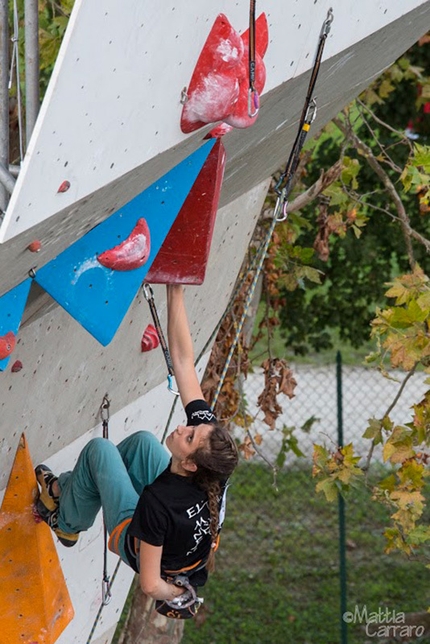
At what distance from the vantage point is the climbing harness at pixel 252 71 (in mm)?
2765

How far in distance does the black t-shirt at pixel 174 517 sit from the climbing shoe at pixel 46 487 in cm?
44

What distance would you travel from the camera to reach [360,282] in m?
7.15

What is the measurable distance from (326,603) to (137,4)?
603 cm

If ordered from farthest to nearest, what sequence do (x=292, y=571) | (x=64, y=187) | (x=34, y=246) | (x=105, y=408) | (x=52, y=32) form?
1. (x=292, y=571)
2. (x=52, y=32)
3. (x=105, y=408)
4. (x=34, y=246)
5. (x=64, y=187)

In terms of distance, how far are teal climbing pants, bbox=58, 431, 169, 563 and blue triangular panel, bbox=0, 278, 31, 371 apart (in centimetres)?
98

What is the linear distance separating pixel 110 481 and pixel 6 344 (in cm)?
96

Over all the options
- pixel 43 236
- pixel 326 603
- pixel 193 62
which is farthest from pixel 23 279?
pixel 326 603

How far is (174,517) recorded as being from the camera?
3.23 m

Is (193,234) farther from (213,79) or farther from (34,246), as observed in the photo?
(34,246)

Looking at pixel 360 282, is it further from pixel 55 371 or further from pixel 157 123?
pixel 157 123

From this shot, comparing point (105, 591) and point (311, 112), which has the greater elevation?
point (311, 112)

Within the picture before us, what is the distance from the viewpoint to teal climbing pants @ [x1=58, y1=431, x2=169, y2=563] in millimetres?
3496

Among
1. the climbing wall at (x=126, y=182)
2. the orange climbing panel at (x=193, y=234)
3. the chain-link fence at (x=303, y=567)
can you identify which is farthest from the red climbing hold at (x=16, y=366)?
the chain-link fence at (x=303, y=567)

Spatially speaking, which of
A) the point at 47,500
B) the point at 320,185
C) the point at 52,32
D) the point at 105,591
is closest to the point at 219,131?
the point at 47,500
